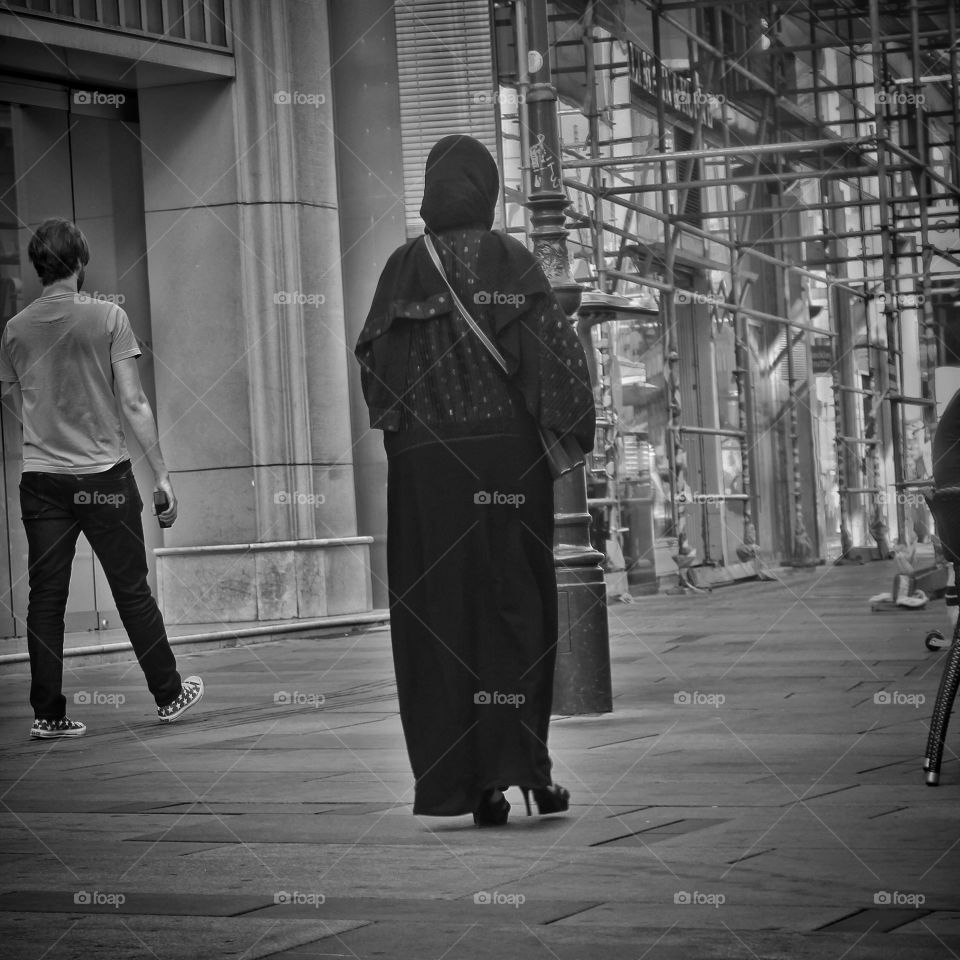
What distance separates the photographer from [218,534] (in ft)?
43.2

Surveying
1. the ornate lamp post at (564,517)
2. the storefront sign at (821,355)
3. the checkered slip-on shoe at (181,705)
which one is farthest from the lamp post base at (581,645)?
the storefront sign at (821,355)

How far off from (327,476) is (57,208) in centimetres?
264

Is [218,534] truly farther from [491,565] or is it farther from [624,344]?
[491,565]

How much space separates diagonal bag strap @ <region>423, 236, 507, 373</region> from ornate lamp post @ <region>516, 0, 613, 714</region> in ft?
8.04

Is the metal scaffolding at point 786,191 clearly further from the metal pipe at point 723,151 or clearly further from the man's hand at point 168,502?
the man's hand at point 168,502

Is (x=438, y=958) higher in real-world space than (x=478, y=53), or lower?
lower

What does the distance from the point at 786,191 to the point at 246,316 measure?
41.0 feet

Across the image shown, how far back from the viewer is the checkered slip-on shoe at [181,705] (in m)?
7.64

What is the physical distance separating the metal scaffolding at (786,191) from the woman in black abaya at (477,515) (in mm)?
9854

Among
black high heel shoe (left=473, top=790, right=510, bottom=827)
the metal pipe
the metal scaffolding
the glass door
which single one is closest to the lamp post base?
black high heel shoe (left=473, top=790, right=510, bottom=827)

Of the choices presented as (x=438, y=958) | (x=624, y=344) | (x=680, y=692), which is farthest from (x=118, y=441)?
(x=624, y=344)

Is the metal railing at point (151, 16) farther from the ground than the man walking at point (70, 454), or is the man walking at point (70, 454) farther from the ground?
the metal railing at point (151, 16)

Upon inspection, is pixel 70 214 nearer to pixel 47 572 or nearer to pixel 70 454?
pixel 70 454

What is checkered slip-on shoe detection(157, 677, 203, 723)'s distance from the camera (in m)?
7.64
